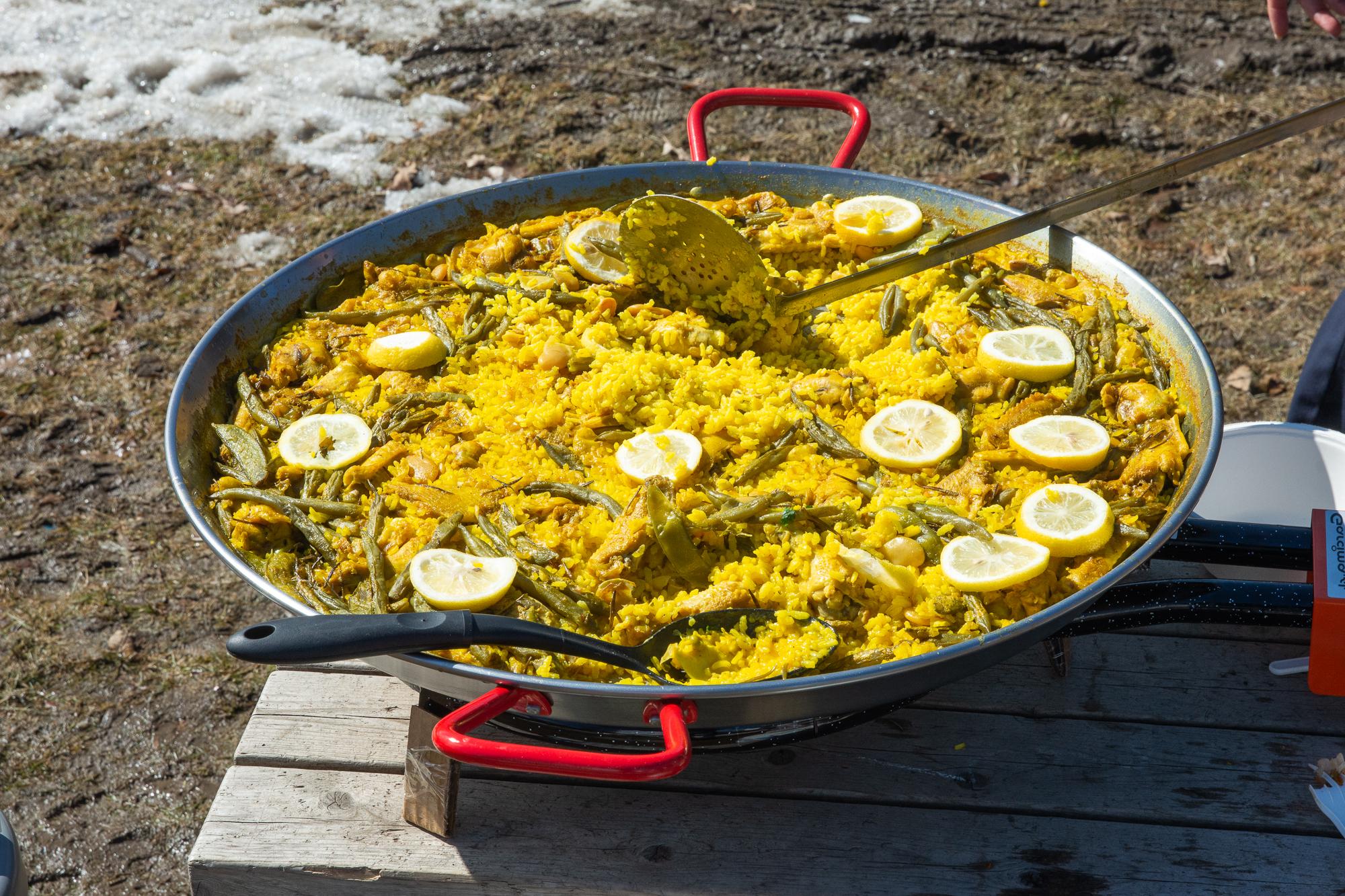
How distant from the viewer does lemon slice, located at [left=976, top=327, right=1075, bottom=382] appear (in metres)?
2.62

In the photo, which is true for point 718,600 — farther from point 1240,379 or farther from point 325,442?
point 1240,379

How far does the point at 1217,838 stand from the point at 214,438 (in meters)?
2.37

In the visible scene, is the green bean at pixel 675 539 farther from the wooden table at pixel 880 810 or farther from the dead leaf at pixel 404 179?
the dead leaf at pixel 404 179

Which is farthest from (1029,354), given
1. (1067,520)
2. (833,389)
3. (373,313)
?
(373,313)

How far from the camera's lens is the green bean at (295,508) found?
226cm

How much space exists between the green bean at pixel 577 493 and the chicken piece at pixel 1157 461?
1.12 meters

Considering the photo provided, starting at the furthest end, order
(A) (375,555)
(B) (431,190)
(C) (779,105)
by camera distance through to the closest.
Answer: (B) (431,190) < (C) (779,105) < (A) (375,555)

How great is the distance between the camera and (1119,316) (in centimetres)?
278

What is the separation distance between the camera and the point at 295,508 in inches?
91.3

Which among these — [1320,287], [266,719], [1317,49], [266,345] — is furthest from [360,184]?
[1317,49]

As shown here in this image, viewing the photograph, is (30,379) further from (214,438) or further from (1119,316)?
(1119,316)

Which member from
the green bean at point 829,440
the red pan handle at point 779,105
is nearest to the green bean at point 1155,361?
the green bean at point 829,440

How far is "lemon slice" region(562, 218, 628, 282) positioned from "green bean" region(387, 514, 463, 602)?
95 centimetres

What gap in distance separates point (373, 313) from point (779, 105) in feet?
4.50
